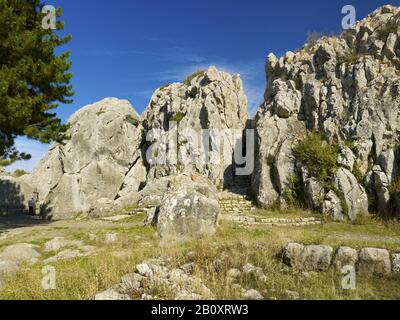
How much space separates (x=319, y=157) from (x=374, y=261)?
625 inches

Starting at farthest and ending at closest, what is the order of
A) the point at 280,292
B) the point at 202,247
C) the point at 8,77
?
the point at 8,77 < the point at 202,247 < the point at 280,292

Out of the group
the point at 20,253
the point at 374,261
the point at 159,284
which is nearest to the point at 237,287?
the point at 159,284

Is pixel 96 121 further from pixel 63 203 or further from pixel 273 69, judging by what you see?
pixel 273 69

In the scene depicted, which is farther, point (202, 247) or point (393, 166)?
point (393, 166)

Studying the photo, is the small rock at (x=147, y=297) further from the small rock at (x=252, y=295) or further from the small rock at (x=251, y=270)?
the small rock at (x=251, y=270)

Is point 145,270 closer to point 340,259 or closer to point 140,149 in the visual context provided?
point 340,259

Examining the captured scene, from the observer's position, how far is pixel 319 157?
954 inches

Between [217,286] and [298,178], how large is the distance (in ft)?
61.0

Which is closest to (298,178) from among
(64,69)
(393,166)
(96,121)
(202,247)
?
A: (393,166)

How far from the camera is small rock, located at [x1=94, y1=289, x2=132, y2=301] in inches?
307

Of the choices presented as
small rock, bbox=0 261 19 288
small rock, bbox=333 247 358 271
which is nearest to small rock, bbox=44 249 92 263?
small rock, bbox=0 261 19 288

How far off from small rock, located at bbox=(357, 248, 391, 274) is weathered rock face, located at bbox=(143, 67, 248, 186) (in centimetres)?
2491

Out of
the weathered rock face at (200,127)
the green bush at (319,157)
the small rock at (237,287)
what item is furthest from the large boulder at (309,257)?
the weathered rock face at (200,127)

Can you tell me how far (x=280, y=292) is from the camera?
797 centimetres
